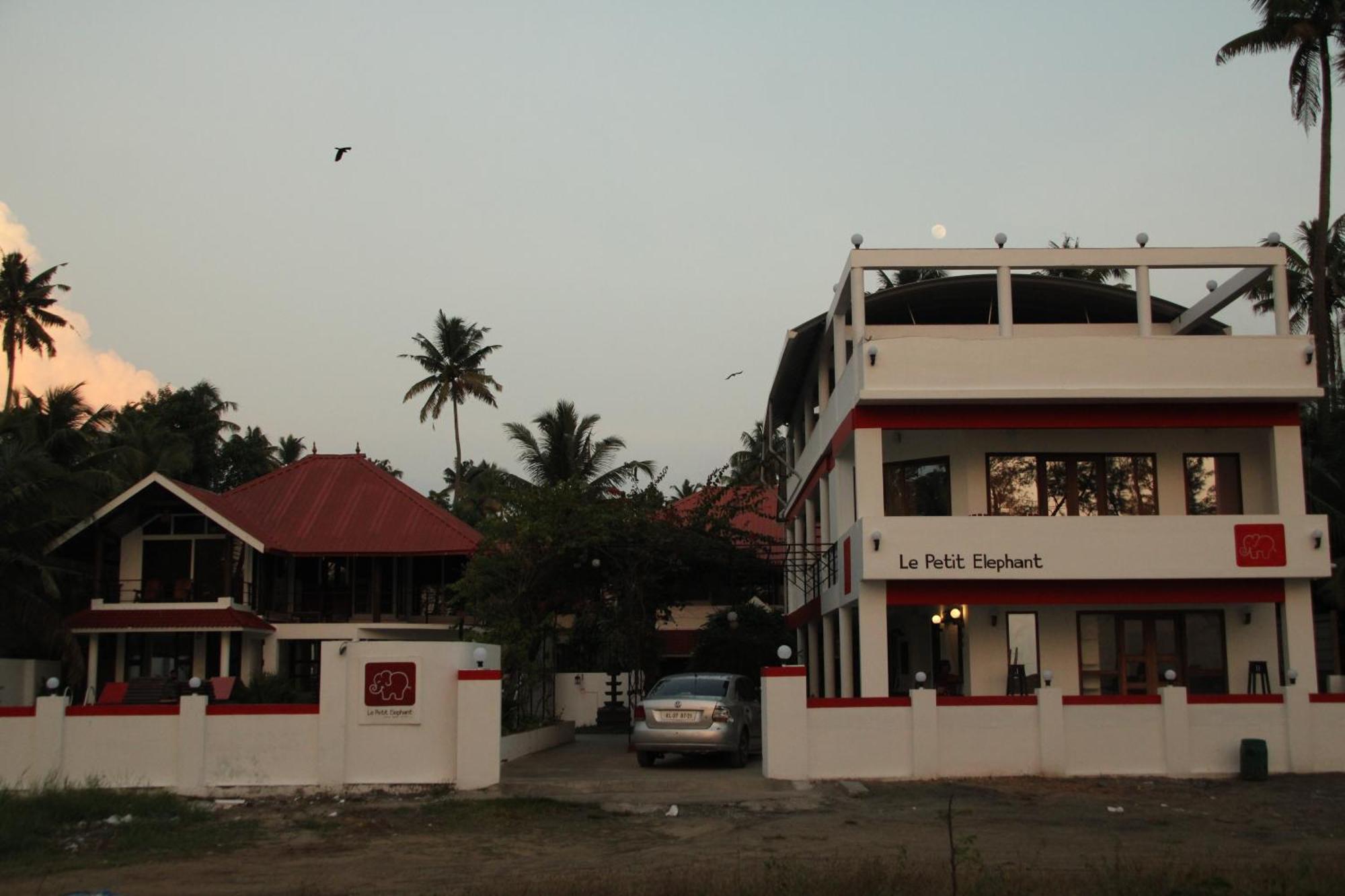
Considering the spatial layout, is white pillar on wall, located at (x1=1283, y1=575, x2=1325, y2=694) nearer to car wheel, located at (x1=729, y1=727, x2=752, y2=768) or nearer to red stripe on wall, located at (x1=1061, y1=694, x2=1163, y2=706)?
red stripe on wall, located at (x1=1061, y1=694, x2=1163, y2=706)

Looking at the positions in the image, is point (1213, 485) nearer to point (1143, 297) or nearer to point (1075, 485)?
point (1075, 485)

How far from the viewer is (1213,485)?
25125 millimetres

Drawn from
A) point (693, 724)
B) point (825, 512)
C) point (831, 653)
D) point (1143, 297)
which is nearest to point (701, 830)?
point (693, 724)

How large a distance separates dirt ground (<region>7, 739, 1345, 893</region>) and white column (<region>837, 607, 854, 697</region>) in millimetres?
6361

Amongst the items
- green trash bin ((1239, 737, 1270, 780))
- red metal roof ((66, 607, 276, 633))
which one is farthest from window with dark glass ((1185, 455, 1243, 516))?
red metal roof ((66, 607, 276, 633))

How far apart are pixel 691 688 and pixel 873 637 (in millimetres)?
3208

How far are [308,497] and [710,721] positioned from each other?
82.8 feet

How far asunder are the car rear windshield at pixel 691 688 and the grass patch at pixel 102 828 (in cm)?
764

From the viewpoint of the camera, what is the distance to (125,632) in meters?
38.0

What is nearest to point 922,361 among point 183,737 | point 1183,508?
point 1183,508

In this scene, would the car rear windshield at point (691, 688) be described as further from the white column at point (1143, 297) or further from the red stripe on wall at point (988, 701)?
the white column at point (1143, 297)

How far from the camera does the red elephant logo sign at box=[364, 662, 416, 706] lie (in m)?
18.8

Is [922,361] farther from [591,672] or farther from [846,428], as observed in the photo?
[591,672]

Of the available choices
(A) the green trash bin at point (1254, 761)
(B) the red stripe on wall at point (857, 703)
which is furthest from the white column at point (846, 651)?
(A) the green trash bin at point (1254, 761)
